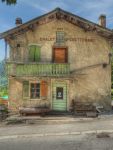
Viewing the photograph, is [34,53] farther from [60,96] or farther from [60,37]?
[60,96]

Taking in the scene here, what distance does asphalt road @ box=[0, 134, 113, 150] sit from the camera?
1360 centimetres

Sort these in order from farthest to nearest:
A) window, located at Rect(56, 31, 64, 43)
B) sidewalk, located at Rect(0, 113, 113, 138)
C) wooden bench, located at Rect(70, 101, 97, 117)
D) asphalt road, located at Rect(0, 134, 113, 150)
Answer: window, located at Rect(56, 31, 64, 43)
wooden bench, located at Rect(70, 101, 97, 117)
sidewalk, located at Rect(0, 113, 113, 138)
asphalt road, located at Rect(0, 134, 113, 150)

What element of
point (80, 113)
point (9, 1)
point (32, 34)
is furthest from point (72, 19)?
point (9, 1)

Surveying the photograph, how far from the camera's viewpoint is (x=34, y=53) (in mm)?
26906

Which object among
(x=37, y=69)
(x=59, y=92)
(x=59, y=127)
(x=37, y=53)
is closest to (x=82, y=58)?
(x=59, y=92)

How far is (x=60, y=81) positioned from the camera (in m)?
26.9

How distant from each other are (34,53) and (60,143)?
13220 mm

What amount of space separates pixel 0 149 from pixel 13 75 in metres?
12.8

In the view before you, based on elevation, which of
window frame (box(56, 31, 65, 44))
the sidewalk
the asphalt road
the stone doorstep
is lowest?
the asphalt road

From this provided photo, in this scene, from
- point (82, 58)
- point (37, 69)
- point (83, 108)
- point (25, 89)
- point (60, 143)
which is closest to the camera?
point (60, 143)

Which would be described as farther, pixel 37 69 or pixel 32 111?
pixel 37 69

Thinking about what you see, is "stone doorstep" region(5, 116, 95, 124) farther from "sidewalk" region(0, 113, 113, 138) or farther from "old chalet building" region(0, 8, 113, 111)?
"old chalet building" region(0, 8, 113, 111)

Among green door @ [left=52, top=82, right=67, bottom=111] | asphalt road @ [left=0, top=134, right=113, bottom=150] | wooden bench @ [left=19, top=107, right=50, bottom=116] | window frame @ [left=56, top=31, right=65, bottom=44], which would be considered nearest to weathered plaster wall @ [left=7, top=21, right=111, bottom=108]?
window frame @ [left=56, top=31, right=65, bottom=44]

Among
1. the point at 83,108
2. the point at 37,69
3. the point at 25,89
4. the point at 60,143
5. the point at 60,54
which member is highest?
the point at 60,54
